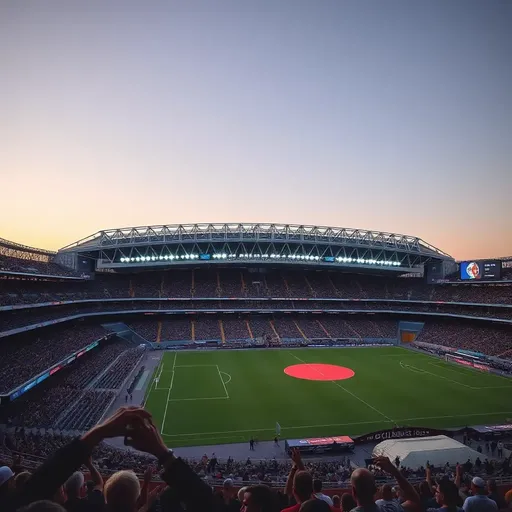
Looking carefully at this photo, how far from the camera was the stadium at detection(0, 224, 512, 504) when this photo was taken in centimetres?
→ 2434

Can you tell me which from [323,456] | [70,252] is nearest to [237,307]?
[70,252]

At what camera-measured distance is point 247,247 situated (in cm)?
6619

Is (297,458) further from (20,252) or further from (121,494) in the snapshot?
(20,252)

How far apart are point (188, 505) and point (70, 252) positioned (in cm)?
6321

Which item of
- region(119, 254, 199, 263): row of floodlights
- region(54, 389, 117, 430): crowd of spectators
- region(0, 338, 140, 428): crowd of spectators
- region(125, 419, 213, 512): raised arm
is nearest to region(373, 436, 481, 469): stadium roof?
region(54, 389, 117, 430): crowd of spectators

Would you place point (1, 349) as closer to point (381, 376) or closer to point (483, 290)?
point (381, 376)

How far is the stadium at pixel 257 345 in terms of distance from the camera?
2434 cm

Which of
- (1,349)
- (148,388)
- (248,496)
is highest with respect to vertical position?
(248,496)

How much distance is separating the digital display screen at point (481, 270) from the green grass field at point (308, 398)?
16.8m

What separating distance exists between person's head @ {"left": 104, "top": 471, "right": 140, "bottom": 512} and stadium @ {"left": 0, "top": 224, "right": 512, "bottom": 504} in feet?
49.1

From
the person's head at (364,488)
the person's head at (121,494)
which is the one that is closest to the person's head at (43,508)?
the person's head at (121,494)

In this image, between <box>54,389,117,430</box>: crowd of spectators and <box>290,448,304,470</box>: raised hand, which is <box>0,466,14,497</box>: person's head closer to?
<box>290,448,304,470</box>: raised hand

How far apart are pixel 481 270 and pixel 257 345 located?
33.4 metres

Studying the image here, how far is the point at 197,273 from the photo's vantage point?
6981 cm
